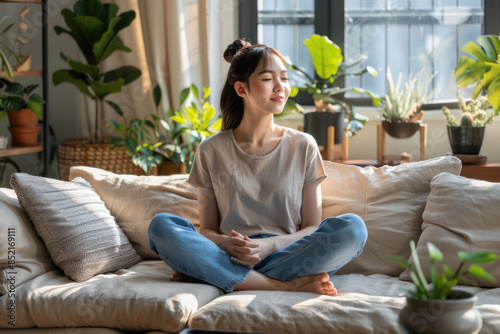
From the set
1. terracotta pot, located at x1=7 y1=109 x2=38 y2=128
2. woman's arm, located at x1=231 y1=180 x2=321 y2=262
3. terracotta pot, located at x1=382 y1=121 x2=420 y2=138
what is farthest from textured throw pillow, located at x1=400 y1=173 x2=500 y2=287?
terracotta pot, located at x1=7 y1=109 x2=38 y2=128

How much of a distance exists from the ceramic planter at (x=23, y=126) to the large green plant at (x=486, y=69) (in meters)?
2.32

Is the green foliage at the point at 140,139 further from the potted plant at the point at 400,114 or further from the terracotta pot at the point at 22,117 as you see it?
the potted plant at the point at 400,114

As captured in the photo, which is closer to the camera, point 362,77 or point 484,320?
point 484,320

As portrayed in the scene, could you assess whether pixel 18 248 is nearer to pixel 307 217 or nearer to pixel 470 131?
pixel 307 217

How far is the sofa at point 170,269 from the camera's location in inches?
65.7

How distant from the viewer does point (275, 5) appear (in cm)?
397

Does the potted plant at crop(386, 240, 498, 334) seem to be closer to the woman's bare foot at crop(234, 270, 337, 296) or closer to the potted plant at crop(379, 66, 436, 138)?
the woman's bare foot at crop(234, 270, 337, 296)

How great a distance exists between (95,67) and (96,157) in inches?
20.3

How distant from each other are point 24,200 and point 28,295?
0.34 meters

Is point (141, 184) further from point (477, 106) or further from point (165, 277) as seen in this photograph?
point (477, 106)

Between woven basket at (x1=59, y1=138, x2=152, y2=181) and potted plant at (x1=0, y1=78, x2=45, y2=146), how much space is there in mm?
207

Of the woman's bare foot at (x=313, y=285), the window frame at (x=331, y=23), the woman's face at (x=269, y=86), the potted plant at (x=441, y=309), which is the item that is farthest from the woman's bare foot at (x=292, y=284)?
the window frame at (x=331, y=23)

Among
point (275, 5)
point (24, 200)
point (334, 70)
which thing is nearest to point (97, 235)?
point (24, 200)

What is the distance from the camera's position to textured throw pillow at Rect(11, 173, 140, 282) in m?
1.96
